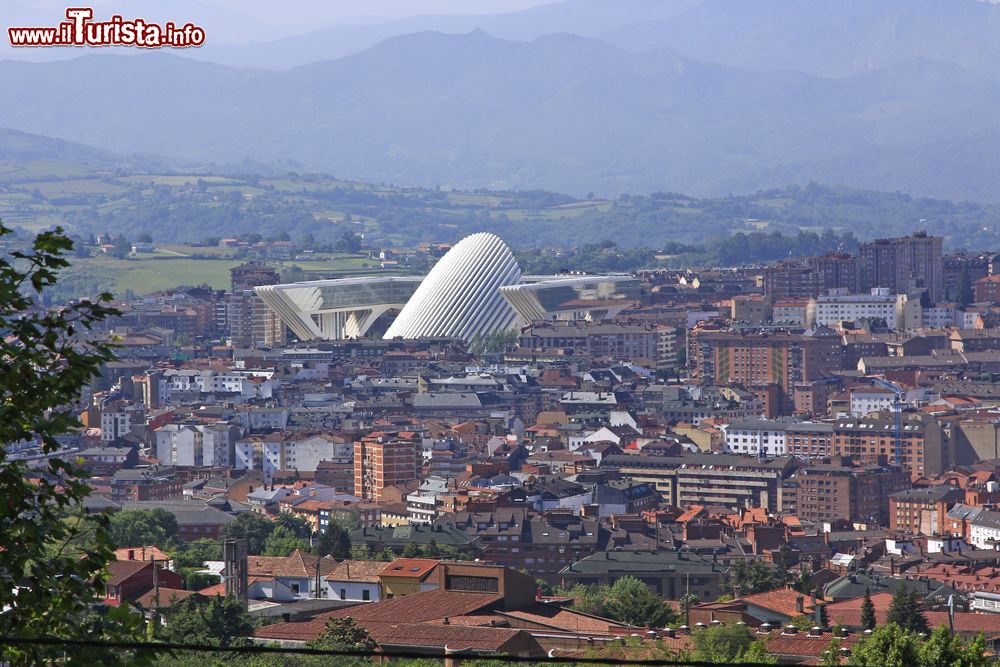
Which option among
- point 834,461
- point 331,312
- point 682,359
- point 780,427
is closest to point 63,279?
point 331,312

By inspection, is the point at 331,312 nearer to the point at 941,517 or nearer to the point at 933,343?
the point at 933,343

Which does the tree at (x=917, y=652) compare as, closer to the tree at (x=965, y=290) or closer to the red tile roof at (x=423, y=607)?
the red tile roof at (x=423, y=607)

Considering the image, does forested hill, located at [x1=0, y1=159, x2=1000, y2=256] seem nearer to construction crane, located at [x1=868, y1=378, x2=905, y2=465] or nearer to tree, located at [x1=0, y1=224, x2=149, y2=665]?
construction crane, located at [x1=868, y1=378, x2=905, y2=465]

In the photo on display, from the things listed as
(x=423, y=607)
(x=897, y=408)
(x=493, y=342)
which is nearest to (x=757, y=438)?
(x=897, y=408)

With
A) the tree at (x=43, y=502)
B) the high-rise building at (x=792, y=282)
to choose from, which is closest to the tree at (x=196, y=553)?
the tree at (x=43, y=502)

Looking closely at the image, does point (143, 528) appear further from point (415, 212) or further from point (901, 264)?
point (415, 212)

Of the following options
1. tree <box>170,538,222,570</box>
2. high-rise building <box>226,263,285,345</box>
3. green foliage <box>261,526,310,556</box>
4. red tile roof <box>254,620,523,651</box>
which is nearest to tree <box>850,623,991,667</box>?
red tile roof <box>254,620,523,651</box>
